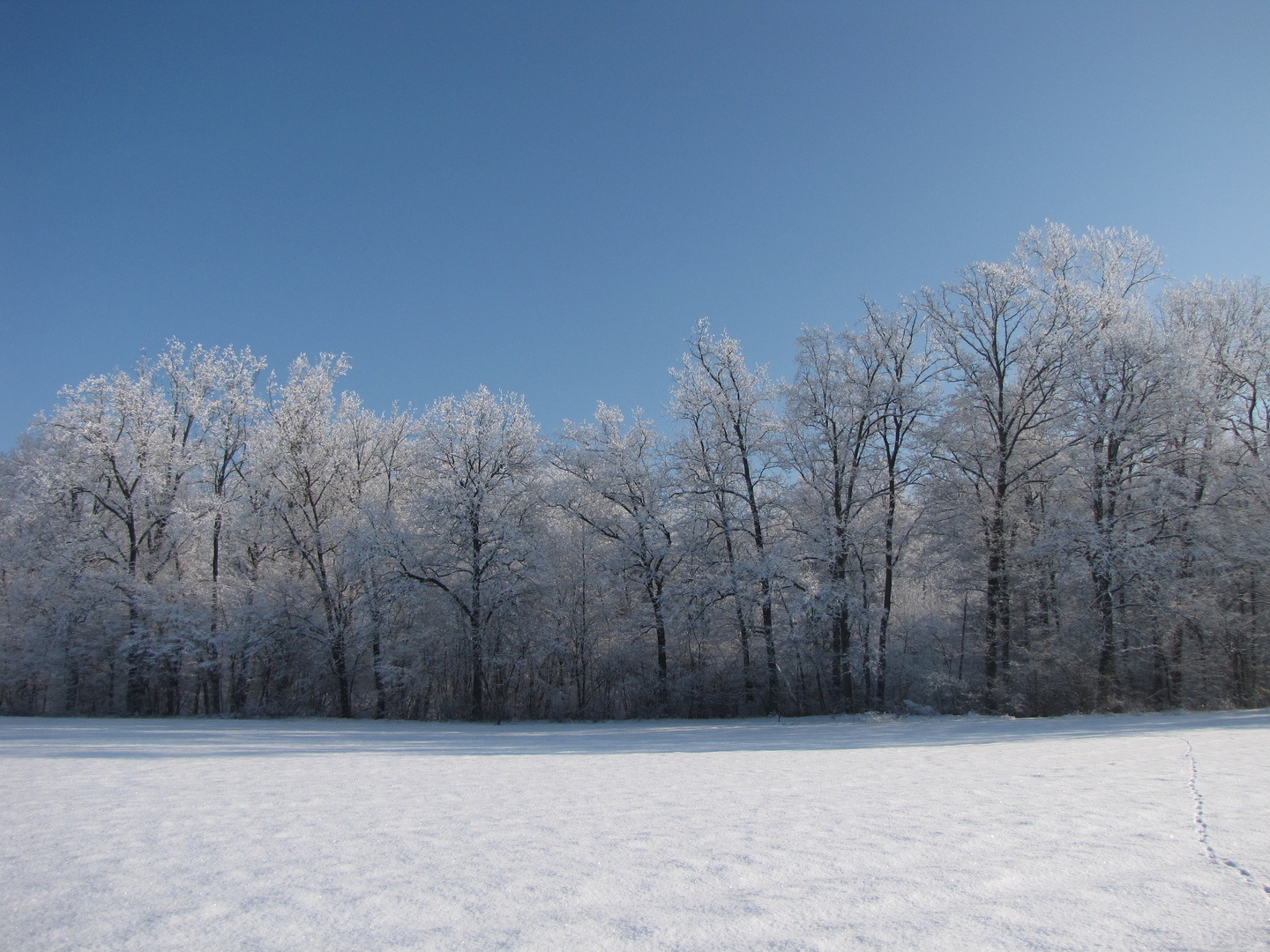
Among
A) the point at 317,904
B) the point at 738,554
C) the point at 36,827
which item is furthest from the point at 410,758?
the point at 738,554

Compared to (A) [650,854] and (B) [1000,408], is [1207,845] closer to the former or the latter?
(A) [650,854]

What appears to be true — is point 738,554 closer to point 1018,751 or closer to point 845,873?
point 1018,751

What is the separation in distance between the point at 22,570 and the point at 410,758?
2750 cm

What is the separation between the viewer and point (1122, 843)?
455 cm

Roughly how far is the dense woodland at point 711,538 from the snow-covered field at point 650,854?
36.7ft

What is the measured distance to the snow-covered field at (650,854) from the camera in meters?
3.18

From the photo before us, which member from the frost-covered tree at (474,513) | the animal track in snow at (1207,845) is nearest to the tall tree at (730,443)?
the frost-covered tree at (474,513)

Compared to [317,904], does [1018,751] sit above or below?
below

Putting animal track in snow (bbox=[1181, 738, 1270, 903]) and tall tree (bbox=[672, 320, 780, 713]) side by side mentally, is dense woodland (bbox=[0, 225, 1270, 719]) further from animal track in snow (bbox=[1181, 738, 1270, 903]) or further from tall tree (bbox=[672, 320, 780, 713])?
animal track in snow (bbox=[1181, 738, 1270, 903])

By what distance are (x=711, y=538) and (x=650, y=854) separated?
59.8 ft

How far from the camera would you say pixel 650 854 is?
446 cm

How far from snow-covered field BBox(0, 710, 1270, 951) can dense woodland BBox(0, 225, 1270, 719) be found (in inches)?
440

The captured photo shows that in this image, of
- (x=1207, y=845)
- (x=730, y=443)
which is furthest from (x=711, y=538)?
(x=1207, y=845)

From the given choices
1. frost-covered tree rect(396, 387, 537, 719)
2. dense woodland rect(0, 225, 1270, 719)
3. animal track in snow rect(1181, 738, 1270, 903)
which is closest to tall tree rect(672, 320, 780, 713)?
dense woodland rect(0, 225, 1270, 719)
